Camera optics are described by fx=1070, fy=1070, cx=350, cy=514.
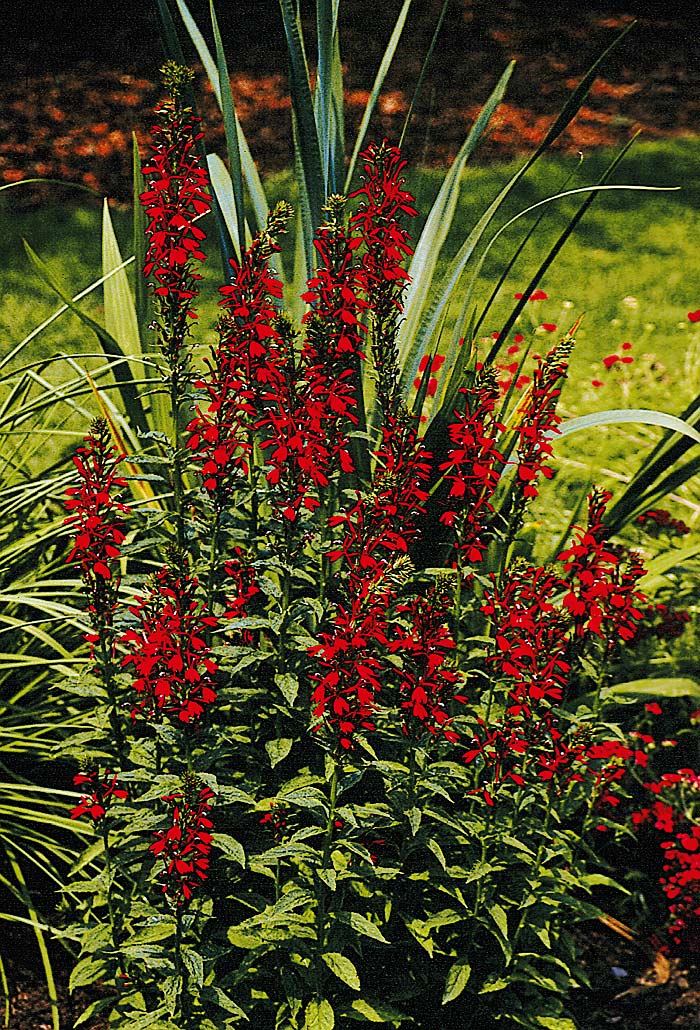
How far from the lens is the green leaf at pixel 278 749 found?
202 centimetres

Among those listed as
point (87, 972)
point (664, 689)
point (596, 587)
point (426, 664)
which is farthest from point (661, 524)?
point (87, 972)

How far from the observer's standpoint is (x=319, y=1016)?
2062 millimetres

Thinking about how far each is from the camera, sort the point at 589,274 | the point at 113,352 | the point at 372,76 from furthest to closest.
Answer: the point at 372,76 → the point at 589,274 → the point at 113,352

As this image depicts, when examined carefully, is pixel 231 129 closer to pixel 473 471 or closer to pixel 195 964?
pixel 473 471

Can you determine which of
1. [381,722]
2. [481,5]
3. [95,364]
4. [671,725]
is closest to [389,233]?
[381,722]

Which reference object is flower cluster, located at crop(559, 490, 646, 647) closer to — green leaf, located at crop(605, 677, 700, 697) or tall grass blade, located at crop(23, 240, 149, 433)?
green leaf, located at crop(605, 677, 700, 697)

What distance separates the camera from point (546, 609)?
7.02ft

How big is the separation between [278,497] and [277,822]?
2.07 ft


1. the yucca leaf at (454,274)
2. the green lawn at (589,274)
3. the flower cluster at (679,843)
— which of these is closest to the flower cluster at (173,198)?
the yucca leaf at (454,274)

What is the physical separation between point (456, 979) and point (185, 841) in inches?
28.6

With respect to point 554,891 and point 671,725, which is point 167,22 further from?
point 671,725

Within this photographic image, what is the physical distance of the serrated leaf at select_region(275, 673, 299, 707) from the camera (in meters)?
1.95

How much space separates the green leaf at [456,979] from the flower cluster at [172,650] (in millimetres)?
762

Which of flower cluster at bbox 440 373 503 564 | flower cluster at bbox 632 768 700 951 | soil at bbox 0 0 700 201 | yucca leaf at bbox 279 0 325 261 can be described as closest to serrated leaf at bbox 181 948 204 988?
flower cluster at bbox 440 373 503 564
